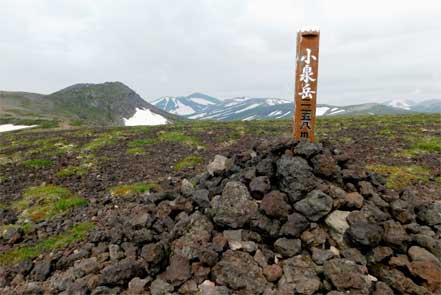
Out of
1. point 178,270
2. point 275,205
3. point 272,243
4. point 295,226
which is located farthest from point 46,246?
point 295,226

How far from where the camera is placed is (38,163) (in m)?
20.4

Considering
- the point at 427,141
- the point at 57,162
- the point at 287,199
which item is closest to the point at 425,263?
the point at 287,199

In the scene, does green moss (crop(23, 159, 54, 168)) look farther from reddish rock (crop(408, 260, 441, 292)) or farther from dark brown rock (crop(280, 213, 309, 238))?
reddish rock (crop(408, 260, 441, 292))

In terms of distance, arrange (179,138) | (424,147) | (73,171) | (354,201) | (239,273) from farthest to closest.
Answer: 1. (179,138)
2. (424,147)
3. (73,171)
4. (354,201)
5. (239,273)

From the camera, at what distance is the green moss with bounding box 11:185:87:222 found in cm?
1238

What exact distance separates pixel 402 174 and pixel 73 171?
19.8 meters

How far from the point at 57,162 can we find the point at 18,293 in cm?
1546

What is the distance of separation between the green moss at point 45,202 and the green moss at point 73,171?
8.26ft

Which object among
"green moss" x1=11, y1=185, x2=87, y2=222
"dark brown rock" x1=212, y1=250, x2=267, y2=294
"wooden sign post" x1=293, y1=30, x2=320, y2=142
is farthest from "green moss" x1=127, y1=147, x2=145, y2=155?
"dark brown rock" x1=212, y1=250, x2=267, y2=294

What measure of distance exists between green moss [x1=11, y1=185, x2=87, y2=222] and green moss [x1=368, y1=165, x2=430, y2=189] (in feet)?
50.0

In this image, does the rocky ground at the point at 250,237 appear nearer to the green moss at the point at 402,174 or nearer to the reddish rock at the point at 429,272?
the reddish rock at the point at 429,272

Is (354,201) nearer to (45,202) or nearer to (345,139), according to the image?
(45,202)

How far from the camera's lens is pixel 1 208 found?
42.8 feet

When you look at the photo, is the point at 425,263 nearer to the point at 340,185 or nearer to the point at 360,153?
the point at 340,185
